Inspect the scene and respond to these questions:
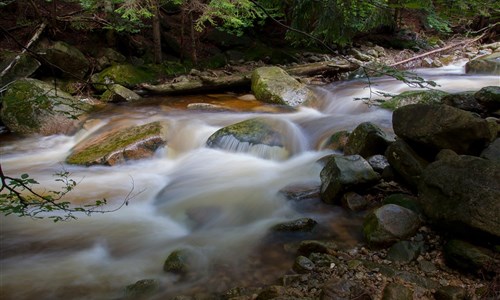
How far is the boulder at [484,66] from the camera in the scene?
10906 millimetres

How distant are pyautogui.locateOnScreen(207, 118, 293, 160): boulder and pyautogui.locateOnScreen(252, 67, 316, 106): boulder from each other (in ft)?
7.16

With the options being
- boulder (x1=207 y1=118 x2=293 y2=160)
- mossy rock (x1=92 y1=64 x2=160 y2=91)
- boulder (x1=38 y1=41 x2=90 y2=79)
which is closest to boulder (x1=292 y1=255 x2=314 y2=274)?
boulder (x1=207 y1=118 x2=293 y2=160)

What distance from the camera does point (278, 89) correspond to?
971cm

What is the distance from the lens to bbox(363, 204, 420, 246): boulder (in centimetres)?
355

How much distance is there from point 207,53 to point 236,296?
11319mm

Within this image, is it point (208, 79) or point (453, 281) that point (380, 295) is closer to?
point (453, 281)

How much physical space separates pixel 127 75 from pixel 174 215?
23.5 ft

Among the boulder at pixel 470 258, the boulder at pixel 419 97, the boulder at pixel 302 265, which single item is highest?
the boulder at pixel 419 97

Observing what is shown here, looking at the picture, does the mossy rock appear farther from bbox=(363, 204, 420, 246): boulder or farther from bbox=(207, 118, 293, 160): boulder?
bbox=(363, 204, 420, 246): boulder

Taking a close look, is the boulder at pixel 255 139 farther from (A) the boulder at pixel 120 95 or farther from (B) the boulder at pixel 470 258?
(A) the boulder at pixel 120 95

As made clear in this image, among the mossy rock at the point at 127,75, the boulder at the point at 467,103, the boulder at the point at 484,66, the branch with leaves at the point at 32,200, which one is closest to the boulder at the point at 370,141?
the boulder at the point at 467,103

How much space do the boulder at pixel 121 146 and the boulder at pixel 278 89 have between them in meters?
3.27

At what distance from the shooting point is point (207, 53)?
13352mm

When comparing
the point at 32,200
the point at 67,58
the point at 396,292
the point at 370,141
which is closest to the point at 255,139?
the point at 370,141
